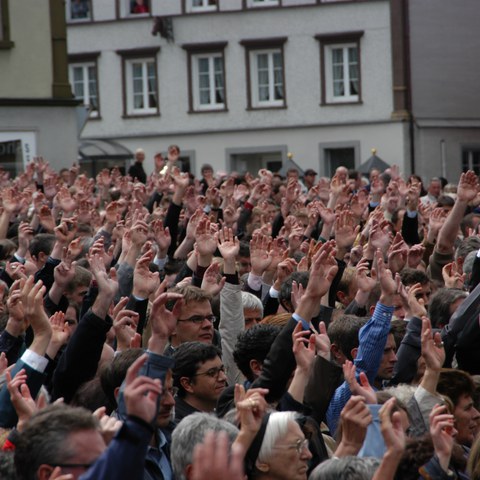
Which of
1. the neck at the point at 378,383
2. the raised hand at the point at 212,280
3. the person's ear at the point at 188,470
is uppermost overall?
the raised hand at the point at 212,280

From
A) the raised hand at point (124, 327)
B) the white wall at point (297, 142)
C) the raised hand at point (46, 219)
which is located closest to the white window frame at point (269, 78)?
the white wall at point (297, 142)

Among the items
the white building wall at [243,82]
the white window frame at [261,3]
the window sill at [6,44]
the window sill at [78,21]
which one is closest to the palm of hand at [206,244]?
the window sill at [6,44]

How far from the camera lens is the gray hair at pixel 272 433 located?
526cm

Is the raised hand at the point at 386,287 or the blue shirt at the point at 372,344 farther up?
the raised hand at the point at 386,287

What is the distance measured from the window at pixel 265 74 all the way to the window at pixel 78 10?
5294 mm

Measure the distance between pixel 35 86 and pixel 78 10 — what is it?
1473 cm

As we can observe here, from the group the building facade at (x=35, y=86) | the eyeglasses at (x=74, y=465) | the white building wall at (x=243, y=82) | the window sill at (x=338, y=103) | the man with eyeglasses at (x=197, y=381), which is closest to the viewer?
the eyeglasses at (x=74, y=465)

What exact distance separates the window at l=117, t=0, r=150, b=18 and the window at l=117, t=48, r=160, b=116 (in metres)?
1.16

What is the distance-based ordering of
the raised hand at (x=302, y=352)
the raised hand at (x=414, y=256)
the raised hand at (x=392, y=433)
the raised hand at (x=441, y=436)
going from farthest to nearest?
the raised hand at (x=414, y=256)
the raised hand at (x=302, y=352)
the raised hand at (x=441, y=436)
the raised hand at (x=392, y=433)

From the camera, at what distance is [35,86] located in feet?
86.6

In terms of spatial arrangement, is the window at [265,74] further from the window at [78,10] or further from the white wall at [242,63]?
the window at [78,10]

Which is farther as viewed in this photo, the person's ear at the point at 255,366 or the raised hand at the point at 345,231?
the raised hand at the point at 345,231

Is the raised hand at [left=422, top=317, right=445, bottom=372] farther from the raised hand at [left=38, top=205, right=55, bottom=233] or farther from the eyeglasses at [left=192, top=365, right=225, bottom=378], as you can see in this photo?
the raised hand at [left=38, top=205, right=55, bottom=233]

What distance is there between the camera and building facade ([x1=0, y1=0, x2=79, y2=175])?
84.9 ft
